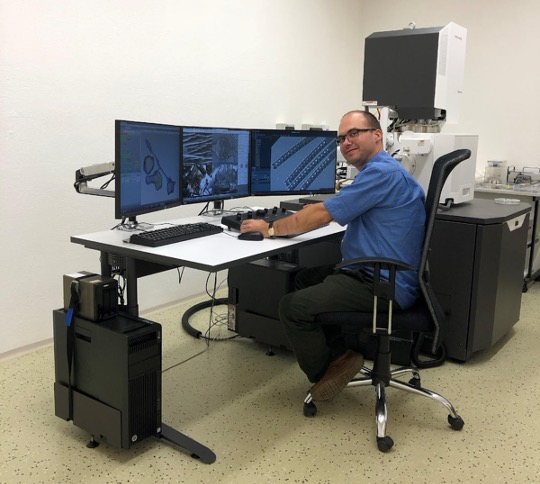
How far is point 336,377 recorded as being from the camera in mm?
2264

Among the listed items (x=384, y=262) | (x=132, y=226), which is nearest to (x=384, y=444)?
(x=384, y=262)

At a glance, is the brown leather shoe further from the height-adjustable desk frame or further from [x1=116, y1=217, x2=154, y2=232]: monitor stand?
[x1=116, y1=217, x2=154, y2=232]: monitor stand

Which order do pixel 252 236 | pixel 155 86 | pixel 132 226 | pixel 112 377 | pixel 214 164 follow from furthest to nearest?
pixel 155 86
pixel 214 164
pixel 132 226
pixel 252 236
pixel 112 377

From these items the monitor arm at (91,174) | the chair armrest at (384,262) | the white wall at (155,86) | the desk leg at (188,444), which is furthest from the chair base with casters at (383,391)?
the white wall at (155,86)

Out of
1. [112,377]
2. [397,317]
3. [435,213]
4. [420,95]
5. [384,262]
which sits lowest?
[112,377]

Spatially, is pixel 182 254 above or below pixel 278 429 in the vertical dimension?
above

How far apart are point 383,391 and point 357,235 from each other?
62 cm

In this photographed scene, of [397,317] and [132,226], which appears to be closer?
[397,317]

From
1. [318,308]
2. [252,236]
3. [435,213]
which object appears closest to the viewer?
[435,213]

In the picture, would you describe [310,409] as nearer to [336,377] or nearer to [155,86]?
[336,377]

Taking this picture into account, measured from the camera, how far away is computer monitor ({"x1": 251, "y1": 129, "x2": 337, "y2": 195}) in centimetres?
279

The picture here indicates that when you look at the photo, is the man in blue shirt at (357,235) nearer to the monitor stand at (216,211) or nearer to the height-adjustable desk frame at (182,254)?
the height-adjustable desk frame at (182,254)

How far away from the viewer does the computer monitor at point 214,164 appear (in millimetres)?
2469

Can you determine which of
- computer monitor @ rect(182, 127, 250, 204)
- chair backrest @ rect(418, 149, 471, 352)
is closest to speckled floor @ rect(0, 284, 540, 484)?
chair backrest @ rect(418, 149, 471, 352)
